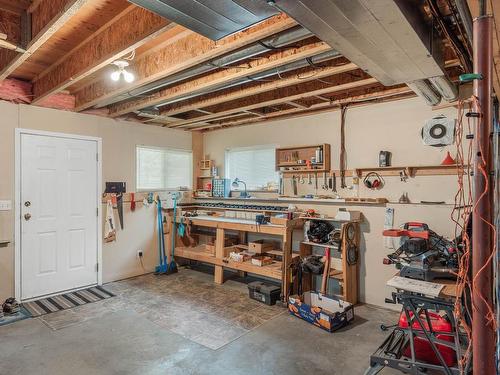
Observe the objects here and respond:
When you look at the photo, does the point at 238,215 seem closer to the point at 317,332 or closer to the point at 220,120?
the point at 220,120

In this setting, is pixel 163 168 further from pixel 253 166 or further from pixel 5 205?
pixel 5 205

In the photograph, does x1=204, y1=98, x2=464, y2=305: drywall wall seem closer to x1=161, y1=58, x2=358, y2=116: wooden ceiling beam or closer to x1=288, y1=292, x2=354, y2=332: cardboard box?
x1=288, y1=292, x2=354, y2=332: cardboard box

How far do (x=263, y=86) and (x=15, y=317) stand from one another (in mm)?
3679

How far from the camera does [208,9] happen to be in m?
1.72

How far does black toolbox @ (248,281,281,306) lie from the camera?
3895mm

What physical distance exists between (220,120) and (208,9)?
3.64 meters

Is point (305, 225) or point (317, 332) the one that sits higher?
point (305, 225)

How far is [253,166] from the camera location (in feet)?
17.4

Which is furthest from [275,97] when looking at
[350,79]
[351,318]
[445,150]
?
[351,318]

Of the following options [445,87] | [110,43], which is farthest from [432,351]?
[110,43]

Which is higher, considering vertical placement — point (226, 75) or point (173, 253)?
point (226, 75)

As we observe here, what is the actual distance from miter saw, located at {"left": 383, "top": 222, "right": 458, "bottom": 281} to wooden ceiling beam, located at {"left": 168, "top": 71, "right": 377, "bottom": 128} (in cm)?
154

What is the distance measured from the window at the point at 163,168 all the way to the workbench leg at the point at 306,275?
261cm

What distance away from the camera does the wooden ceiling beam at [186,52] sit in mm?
2107
